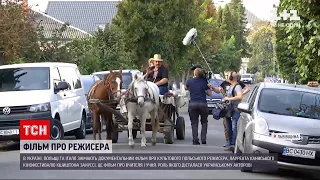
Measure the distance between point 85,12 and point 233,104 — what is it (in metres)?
79.1

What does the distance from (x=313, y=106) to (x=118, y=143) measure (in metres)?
6.01

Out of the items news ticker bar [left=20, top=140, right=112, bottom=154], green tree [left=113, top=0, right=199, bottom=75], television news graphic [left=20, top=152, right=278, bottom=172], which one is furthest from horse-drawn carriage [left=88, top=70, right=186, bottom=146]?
green tree [left=113, top=0, right=199, bottom=75]

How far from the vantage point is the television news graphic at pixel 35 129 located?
16750 millimetres

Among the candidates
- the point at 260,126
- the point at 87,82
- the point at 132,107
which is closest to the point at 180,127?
the point at 132,107

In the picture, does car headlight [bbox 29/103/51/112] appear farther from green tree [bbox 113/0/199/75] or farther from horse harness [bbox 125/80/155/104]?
green tree [bbox 113/0/199/75]

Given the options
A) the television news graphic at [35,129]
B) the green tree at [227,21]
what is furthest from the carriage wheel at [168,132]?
the green tree at [227,21]

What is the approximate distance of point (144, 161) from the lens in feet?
45.6

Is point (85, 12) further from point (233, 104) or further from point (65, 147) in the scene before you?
point (65, 147)

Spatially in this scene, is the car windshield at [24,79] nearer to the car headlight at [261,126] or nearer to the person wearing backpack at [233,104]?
the person wearing backpack at [233,104]

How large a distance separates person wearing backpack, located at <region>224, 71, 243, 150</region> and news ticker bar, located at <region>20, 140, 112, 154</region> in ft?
10.4

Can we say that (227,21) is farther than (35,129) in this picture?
Yes

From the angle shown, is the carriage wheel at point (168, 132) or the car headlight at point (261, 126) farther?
the carriage wheel at point (168, 132)

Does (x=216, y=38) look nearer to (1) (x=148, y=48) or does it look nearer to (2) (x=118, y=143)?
(1) (x=148, y=48)

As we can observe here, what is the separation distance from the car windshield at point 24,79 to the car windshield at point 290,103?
6515 mm
